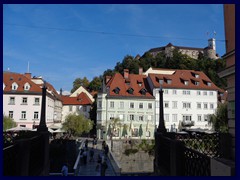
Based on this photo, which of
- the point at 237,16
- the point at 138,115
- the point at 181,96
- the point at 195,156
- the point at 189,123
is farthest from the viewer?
the point at 138,115

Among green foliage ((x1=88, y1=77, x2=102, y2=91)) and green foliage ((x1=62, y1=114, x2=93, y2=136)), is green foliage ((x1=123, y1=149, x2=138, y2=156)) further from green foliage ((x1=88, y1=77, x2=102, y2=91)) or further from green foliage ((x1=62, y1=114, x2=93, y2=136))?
green foliage ((x1=88, y1=77, x2=102, y2=91))

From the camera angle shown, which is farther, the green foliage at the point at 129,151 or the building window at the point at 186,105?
the green foliage at the point at 129,151

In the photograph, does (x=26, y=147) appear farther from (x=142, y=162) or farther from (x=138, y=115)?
(x=138, y=115)

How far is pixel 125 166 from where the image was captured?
10.6 metres

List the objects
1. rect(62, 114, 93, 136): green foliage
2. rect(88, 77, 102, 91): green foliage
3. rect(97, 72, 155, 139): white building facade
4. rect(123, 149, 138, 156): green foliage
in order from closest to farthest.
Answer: rect(123, 149, 138, 156): green foliage < rect(62, 114, 93, 136): green foliage < rect(97, 72, 155, 139): white building facade < rect(88, 77, 102, 91): green foliage

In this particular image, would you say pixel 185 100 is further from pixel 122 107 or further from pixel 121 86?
pixel 121 86

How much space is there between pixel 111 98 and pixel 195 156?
15.4 metres

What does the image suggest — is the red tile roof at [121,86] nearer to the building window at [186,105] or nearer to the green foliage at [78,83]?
the green foliage at [78,83]

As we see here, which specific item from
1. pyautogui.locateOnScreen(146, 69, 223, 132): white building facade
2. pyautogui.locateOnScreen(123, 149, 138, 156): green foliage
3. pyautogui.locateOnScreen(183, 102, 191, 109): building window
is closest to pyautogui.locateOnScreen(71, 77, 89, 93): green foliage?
pyautogui.locateOnScreen(123, 149, 138, 156): green foliage

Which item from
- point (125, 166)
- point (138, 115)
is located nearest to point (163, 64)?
point (138, 115)

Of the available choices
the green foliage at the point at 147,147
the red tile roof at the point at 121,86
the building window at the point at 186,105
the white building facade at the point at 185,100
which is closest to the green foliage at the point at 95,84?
the red tile roof at the point at 121,86

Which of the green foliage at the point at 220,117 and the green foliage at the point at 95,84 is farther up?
the green foliage at the point at 95,84

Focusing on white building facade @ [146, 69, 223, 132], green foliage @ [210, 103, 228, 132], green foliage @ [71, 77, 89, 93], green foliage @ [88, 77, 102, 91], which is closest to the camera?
green foliage @ [210, 103, 228, 132]

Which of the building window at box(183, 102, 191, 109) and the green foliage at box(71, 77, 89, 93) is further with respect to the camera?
the green foliage at box(71, 77, 89, 93)
